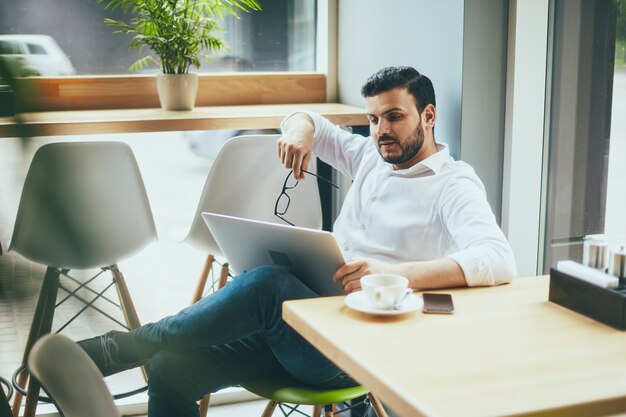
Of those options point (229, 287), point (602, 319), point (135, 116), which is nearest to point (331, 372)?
point (229, 287)

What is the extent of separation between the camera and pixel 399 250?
209cm

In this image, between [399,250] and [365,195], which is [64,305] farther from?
[365,195]

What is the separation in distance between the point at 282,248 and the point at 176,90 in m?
1.24

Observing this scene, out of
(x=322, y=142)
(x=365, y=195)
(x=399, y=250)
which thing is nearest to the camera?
(x=399, y=250)

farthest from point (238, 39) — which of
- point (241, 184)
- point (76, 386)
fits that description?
point (76, 386)

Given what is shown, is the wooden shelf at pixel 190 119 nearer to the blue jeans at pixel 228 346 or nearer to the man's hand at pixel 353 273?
the blue jeans at pixel 228 346

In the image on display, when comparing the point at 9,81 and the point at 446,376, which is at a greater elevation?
the point at 9,81

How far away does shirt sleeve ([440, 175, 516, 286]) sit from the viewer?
1.64m

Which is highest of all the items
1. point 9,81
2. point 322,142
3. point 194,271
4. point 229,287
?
point 9,81

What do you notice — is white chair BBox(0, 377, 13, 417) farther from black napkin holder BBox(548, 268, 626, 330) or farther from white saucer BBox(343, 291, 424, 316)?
black napkin holder BBox(548, 268, 626, 330)

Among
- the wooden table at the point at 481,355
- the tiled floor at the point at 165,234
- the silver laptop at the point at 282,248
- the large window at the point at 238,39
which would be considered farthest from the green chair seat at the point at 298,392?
the large window at the point at 238,39

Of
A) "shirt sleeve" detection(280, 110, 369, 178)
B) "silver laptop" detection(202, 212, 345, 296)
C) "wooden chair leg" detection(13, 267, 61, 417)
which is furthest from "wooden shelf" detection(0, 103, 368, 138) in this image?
"wooden chair leg" detection(13, 267, 61, 417)

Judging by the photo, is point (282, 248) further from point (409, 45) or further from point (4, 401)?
point (4, 401)

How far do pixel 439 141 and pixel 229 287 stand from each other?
2.92 feet
